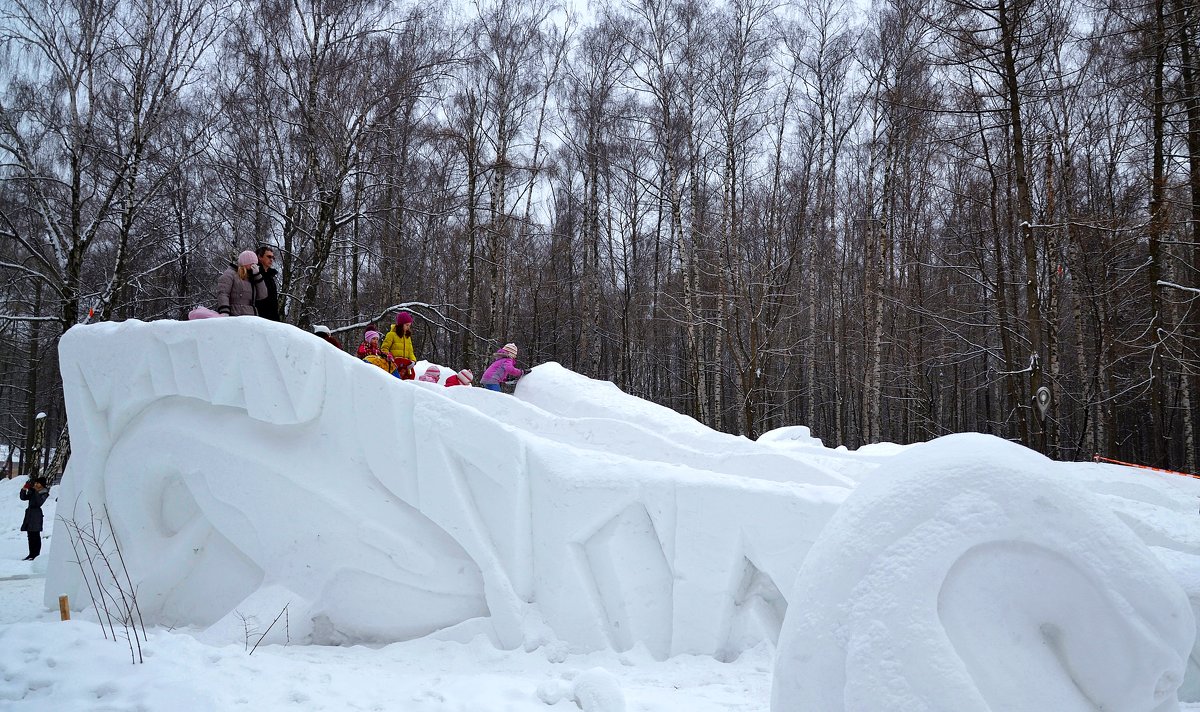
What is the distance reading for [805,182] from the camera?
1358 cm

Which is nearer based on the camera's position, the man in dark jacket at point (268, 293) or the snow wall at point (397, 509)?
the snow wall at point (397, 509)

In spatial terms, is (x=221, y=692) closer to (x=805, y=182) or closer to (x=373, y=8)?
(x=373, y=8)

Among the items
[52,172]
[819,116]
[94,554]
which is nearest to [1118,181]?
[819,116]

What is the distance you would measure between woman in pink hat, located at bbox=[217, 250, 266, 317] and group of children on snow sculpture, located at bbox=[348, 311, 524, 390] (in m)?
1.47

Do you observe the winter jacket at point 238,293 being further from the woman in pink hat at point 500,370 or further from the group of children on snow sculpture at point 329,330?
the woman in pink hat at point 500,370

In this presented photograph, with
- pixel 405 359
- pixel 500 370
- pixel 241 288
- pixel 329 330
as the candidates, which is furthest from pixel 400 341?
pixel 241 288

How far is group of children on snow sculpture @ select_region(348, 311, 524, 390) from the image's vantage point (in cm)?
800

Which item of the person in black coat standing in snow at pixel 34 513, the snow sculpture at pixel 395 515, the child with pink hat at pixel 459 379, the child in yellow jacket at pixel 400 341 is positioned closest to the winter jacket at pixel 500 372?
the child with pink hat at pixel 459 379

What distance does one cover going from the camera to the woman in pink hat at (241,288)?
6.38m

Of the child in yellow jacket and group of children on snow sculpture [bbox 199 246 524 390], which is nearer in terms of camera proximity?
group of children on snow sculpture [bbox 199 246 524 390]

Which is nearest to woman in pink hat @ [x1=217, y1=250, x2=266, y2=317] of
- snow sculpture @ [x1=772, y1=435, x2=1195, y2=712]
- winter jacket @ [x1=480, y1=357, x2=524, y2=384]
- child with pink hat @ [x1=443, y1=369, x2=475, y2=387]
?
child with pink hat @ [x1=443, y1=369, x2=475, y2=387]

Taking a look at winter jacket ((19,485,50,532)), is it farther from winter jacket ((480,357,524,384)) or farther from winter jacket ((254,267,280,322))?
winter jacket ((480,357,524,384))

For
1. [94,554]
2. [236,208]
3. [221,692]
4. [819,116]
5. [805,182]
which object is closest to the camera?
[221,692]

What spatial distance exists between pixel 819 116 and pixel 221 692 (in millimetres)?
14655
